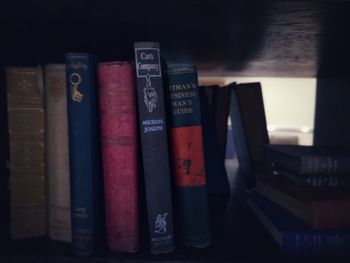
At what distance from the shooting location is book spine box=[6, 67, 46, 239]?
24.4 inches

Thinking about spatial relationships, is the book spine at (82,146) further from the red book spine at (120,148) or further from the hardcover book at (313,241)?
the hardcover book at (313,241)

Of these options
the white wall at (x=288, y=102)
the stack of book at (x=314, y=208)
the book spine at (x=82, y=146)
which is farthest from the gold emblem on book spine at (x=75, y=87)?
the white wall at (x=288, y=102)

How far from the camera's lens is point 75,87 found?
538mm

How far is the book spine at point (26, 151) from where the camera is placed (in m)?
0.62

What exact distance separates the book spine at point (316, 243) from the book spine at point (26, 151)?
45 cm

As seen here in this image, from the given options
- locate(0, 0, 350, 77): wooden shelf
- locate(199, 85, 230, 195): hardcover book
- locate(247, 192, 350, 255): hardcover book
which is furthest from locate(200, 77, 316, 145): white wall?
locate(247, 192, 350, 255): hardcover book

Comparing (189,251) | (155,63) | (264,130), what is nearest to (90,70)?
(155,63)

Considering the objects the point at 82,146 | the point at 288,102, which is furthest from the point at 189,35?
the point at 288,102

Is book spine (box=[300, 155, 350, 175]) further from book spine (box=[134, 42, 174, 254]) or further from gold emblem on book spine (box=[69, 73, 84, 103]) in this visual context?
gold emblem on book spine (box=[69, 73, 84, 103])

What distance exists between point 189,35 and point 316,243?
443 millimetres

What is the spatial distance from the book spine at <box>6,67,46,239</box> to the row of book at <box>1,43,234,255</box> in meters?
0.03

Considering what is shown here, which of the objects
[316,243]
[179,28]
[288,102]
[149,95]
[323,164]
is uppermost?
[288,102]

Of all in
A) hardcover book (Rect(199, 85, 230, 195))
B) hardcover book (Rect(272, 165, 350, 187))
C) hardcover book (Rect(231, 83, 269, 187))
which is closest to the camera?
hardcover book (Rect(272, 165, 350, 187))

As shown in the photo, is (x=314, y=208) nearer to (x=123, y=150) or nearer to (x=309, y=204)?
(x=309, y=204)
